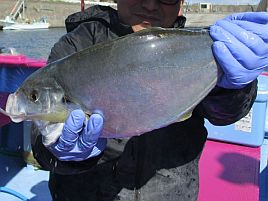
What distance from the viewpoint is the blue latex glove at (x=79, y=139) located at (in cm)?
130

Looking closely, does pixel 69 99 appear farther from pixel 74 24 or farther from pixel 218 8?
pixel 218 8

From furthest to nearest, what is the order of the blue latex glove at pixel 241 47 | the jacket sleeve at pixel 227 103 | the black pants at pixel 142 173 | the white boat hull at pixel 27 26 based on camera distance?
the white boat hull at pixel 27 26 < the black pants at pixel 142 173 < the jacket sleeve at pixel 227 103 < the blue latex glove at pixel 241 47

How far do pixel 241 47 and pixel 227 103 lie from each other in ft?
0.77

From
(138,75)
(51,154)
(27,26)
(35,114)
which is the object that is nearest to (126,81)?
(138,75)

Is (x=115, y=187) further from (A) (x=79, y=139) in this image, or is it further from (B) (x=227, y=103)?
(B) (x=227, y=103)

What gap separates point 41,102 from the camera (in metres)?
1.32

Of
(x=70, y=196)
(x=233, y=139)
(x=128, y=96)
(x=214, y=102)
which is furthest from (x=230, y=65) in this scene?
(x=233, y=139)

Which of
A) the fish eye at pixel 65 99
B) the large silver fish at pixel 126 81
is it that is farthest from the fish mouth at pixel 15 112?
the fish eye at pixel 65 99

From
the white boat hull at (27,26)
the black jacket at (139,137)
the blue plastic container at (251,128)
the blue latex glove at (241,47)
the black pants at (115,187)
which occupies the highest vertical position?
the blue latex glove at (241,47)

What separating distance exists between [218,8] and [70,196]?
54.6 metres

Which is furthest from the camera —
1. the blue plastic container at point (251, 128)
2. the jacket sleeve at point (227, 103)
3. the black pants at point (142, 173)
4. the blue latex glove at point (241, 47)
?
the blue plastic container at point (251, 128)

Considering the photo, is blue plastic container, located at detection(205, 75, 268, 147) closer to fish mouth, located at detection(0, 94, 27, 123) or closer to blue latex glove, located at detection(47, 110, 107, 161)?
blue latex glove, located at detection(47, 110, 107, 161)

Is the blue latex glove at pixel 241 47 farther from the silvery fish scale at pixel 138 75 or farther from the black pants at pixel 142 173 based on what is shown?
the black pants at pixel 142 173

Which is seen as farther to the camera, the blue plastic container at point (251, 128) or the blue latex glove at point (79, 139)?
the blue plastic container at point (251, 128)
